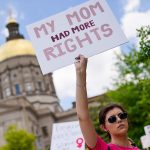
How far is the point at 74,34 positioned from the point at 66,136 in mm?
5101

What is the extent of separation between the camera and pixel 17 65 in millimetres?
77438

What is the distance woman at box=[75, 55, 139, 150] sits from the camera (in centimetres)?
365

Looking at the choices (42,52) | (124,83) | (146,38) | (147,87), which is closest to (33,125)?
(124,83)

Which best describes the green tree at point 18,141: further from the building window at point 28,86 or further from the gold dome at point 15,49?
the gold dome at point 15,49

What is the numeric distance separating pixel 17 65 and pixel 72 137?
224 ft

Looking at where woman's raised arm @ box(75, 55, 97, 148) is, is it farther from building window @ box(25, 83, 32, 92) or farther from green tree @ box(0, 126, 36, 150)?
building window @ box(25, 83, 32, 92)

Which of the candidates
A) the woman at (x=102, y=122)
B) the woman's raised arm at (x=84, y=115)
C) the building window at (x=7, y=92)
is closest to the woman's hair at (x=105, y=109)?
the woman at (x=102, y=122)

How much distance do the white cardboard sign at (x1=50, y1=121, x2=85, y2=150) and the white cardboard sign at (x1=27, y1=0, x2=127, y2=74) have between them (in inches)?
195

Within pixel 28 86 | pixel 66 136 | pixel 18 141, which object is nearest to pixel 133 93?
pixel 18 141

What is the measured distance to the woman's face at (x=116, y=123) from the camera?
381 centimetres

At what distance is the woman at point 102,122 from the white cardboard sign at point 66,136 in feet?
18.5

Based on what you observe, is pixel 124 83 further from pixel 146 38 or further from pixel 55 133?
pixel 55 133

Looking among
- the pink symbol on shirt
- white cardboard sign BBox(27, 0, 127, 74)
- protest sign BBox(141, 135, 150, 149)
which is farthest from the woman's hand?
protest sign BBox(141, 135, 150, 149)

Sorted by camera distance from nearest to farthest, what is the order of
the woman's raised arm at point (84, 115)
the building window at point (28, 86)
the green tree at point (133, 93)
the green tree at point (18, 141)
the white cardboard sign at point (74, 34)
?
the woman's raised arm at point (84, 115) < the white cardboard sign at point (74, 34) < the green tree at point (133, 93) < the green tree at point (18, 141) < the building window at point (28, 86)
